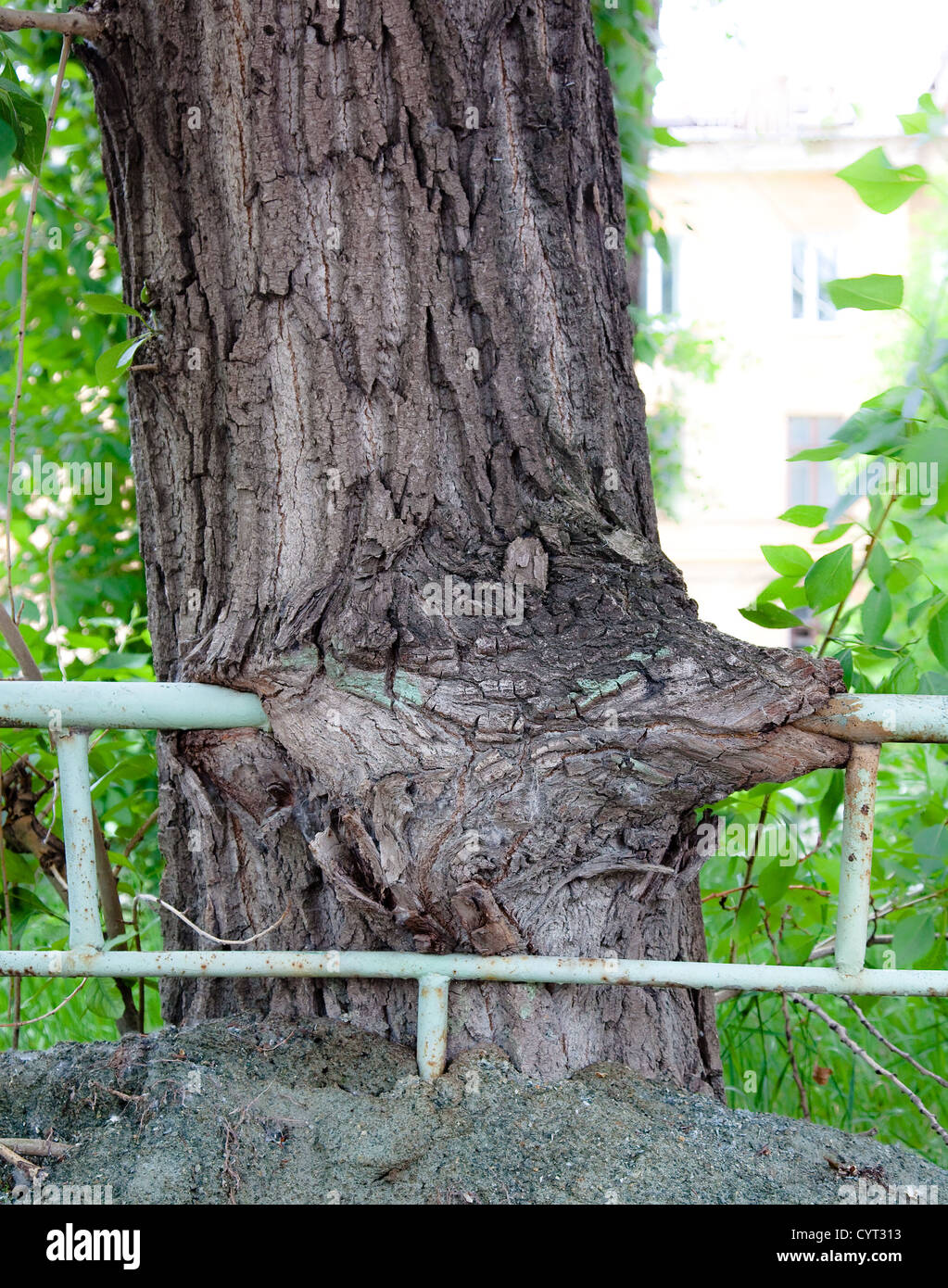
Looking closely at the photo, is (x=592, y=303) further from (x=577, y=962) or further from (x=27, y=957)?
(x=27, y=957)

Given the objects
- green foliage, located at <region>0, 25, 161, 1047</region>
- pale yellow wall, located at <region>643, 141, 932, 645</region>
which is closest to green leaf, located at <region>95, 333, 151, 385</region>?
green foliage, located at <region>0, 25, 161, 1047</region>

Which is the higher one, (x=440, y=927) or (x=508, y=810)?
(x=508, y=810)

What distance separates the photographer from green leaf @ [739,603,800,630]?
6.06 feet

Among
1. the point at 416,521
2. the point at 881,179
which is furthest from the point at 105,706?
the point at 881,179

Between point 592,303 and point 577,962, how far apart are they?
1086 millimetres

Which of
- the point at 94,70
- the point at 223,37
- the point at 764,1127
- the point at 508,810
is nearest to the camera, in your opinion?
the point at 508,810

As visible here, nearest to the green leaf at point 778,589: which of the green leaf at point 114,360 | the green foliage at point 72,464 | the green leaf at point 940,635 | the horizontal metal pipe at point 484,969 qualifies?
the green leaf at point 940,635

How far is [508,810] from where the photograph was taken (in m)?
1.33

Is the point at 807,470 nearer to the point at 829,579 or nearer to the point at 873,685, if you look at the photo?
the point at 873,685

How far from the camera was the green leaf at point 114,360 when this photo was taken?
1.56 meters

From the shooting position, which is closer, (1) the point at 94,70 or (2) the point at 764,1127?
(2) the point at 764,1127

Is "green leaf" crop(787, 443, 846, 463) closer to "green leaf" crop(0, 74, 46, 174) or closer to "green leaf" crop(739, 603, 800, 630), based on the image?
"green leaf" crop(739, 603, 800, 630)

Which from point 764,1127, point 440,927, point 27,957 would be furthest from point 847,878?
point 27,957

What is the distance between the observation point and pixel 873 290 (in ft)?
5.29
